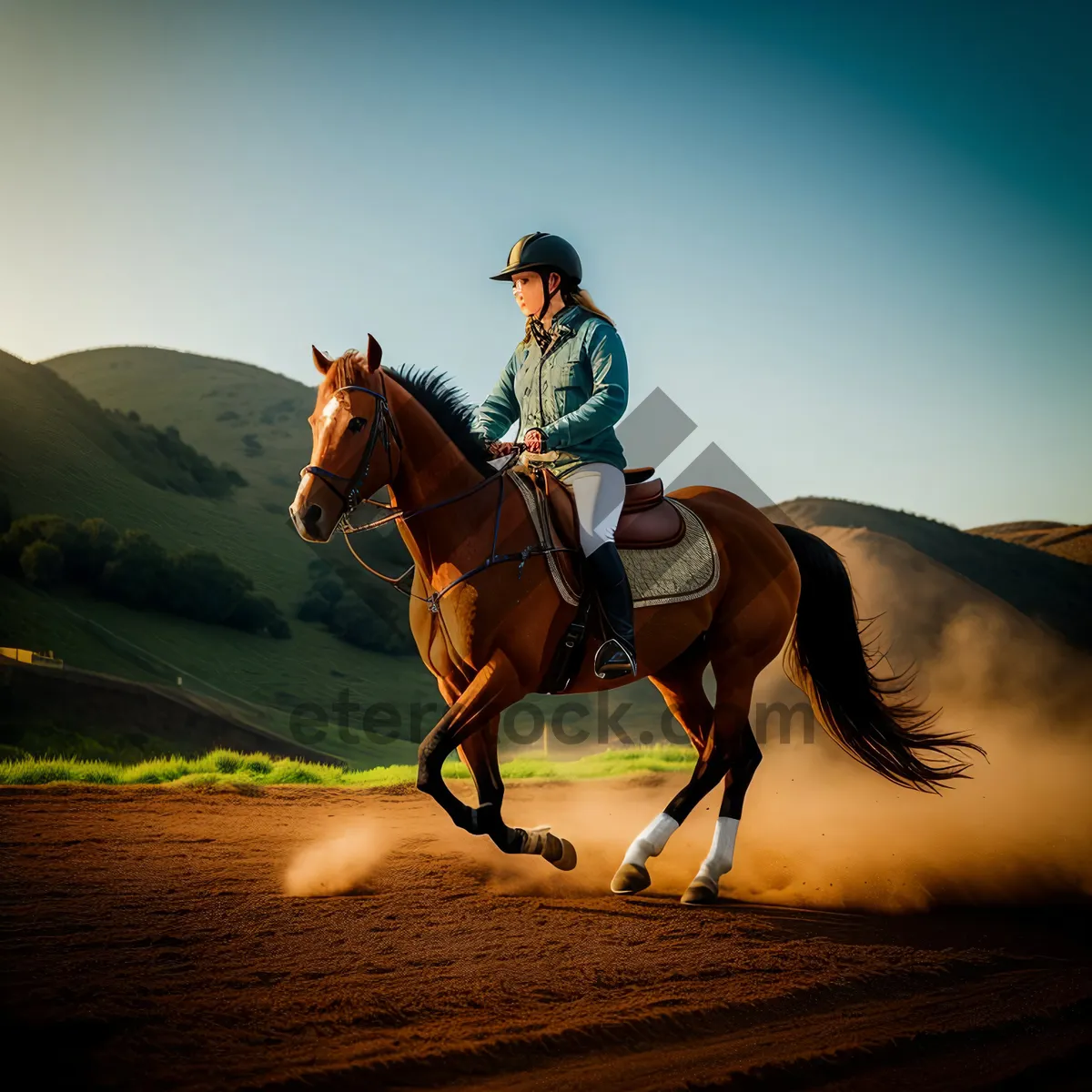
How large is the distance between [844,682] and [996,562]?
14.3 m

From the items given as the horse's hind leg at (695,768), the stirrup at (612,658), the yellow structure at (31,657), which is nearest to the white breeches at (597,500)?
the stirrup at (612,658)

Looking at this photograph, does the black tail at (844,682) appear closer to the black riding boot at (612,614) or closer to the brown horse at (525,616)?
the brown horse at (525,616)

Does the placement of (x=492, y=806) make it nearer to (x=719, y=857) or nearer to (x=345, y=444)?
(x=719, y=857)

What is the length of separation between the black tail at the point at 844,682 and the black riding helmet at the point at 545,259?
2.57 meters

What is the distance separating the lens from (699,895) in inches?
224

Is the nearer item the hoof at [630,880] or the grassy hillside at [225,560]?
the hoof at [630,880]

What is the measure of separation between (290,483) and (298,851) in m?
23.1

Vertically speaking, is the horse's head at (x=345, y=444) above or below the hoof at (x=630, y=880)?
above

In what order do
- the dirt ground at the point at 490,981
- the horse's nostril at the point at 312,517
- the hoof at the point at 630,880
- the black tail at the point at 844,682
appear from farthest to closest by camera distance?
the black tail at the point at 844,682 < the hoof at the point at 630,880 < the horse's nostril at the point at 312,517 < the dirt ground at the point at 490,981

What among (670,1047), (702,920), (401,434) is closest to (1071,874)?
(702,920)

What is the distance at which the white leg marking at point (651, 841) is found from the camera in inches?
230

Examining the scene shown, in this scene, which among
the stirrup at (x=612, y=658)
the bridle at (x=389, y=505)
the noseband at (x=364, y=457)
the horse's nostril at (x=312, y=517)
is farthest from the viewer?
the stirrup at (x=612, y=658)

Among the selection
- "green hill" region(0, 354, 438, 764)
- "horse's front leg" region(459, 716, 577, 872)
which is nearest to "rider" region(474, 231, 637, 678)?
"horse's front leg" region(459, 716, 577, 872)

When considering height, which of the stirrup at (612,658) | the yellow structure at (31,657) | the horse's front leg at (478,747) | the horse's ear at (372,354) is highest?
the horse's ear at (372,354)
